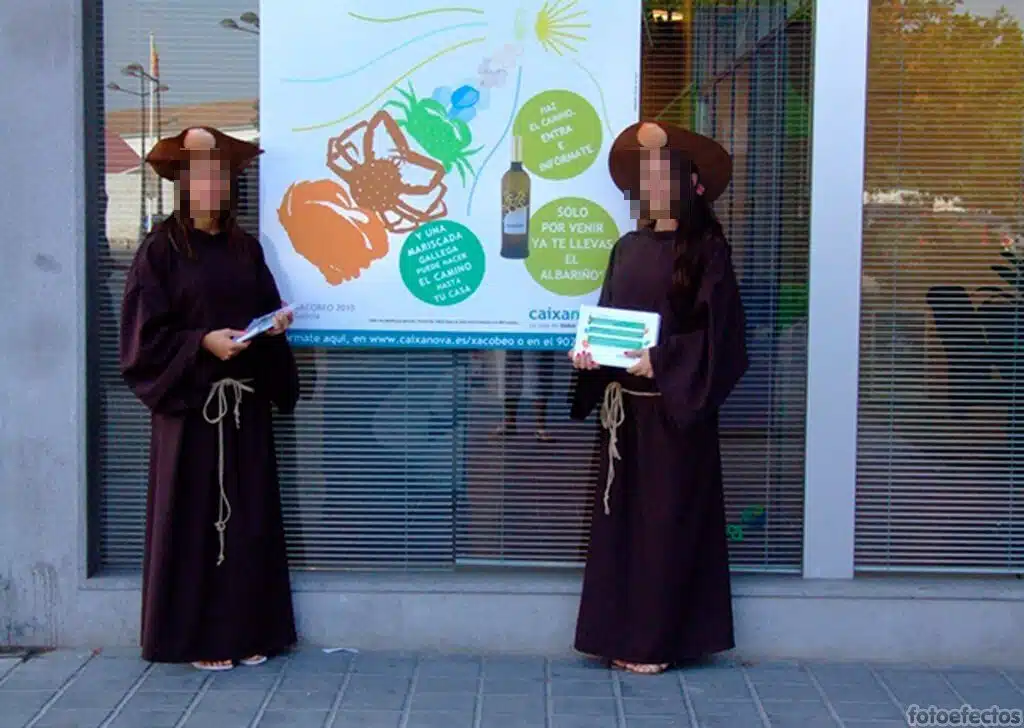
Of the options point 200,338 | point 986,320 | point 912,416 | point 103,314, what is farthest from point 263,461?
point 986,320

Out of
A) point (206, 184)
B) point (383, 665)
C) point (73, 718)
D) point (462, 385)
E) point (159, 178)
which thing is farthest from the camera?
point (462, 385)

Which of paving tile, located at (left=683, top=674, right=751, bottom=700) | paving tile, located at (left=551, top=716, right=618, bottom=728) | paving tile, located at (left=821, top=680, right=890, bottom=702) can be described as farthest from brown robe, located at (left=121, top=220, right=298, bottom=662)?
paving tile, located at (left=821, top=680, right=890, bottom=702)

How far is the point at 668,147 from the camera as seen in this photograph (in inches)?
200

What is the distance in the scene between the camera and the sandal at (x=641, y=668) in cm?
515

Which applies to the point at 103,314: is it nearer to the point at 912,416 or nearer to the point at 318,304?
the point at 318,304

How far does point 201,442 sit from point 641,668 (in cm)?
189

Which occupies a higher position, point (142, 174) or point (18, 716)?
Answer: point (142, 174)

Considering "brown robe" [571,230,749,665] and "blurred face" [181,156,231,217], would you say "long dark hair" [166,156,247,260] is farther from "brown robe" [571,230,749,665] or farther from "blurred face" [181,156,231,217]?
"brown robe" [571,230,749,665]

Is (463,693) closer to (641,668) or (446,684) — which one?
(446,684)

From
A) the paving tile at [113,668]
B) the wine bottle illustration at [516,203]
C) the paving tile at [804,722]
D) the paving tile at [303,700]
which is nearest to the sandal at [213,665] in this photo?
the paving tile at [113,668]

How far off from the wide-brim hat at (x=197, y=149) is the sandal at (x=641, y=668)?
95.2 inches

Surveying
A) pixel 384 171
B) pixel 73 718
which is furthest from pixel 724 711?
pixel 384 171

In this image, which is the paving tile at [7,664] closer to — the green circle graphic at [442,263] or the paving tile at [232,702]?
the paving tile at [232,702]

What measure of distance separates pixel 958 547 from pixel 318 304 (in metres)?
2.78
